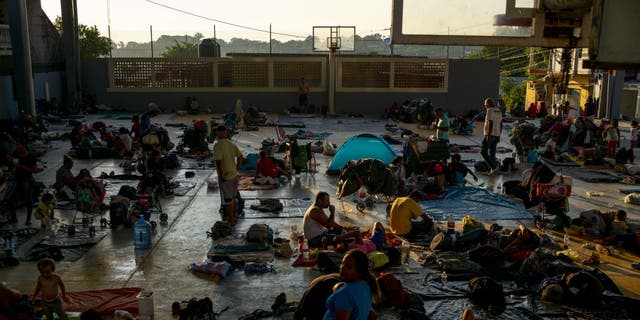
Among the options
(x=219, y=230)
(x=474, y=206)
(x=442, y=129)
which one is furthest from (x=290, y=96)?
(x=219, y=230)

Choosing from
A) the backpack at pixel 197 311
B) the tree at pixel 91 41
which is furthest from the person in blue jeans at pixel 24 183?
the tree at pixel 91 41

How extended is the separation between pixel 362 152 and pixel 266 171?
7.99ft

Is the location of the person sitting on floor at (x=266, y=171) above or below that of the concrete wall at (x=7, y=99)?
below

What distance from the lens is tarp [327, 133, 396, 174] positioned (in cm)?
1580

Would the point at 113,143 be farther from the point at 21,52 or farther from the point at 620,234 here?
the point at 620,234

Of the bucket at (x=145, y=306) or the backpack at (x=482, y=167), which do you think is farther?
the backpack at (x=482, y=167)

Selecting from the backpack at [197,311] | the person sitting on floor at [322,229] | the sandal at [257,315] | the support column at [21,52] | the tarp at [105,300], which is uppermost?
the support column at [21,52]

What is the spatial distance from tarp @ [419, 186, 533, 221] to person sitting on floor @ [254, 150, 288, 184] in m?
3.72

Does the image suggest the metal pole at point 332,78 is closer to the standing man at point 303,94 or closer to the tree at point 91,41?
the standing man at point 303,94

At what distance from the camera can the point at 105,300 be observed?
8.24m

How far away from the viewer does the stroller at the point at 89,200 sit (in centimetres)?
1132

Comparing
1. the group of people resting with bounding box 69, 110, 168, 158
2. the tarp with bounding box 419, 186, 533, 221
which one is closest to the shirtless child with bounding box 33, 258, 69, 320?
the tarp with bounding box 419, 186, 533, 221

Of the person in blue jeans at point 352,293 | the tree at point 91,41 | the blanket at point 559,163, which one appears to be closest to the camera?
the person in blue jeans at point 352,293

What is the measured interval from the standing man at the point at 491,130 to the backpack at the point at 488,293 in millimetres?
8356
